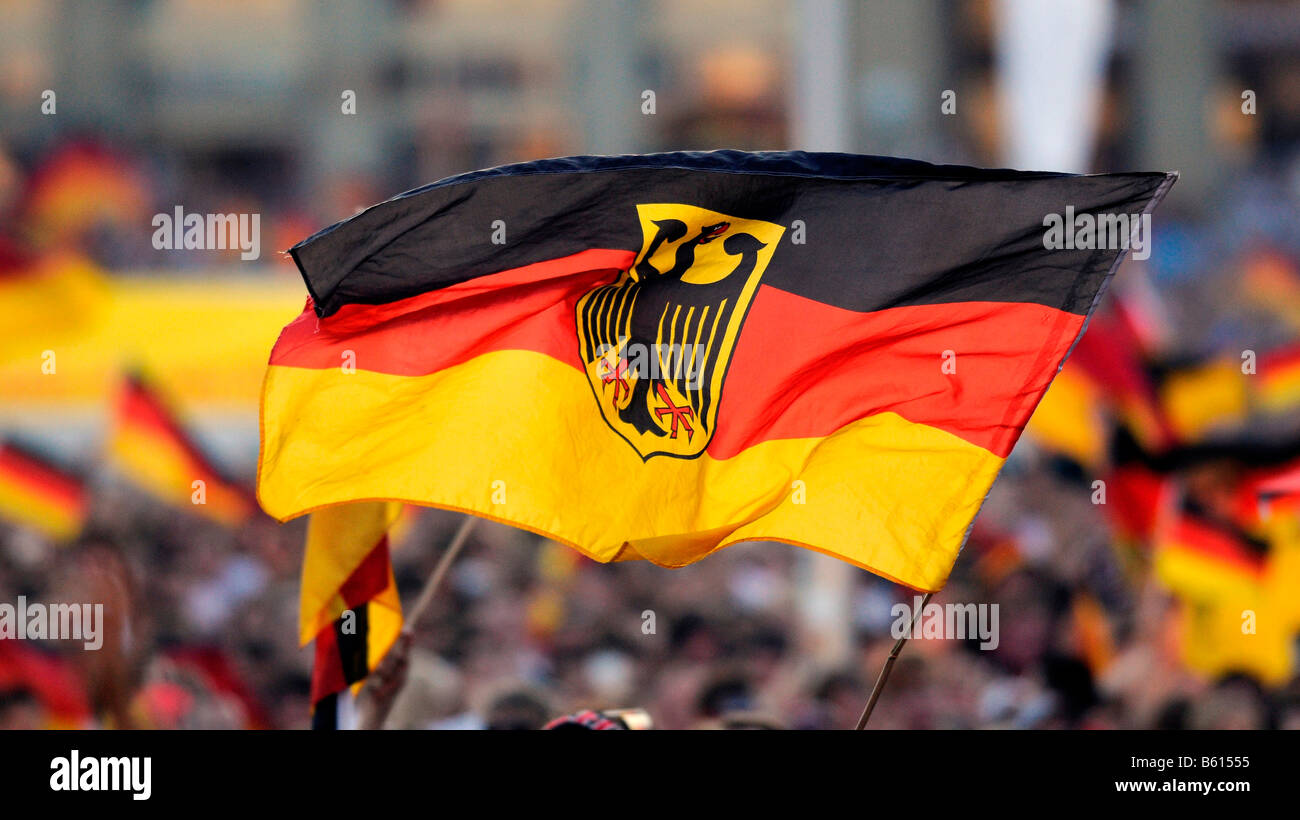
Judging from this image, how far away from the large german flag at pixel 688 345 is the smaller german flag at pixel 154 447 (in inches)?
149

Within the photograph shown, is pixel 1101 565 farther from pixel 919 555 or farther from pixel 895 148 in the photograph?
pixel 895 148

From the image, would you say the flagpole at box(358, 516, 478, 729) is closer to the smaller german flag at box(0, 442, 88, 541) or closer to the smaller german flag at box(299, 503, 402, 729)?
the smaller german flag at box(299, 503, 402, 729)

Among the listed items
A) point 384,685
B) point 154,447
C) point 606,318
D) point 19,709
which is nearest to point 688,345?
point 606,318

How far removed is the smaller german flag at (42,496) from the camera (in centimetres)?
719

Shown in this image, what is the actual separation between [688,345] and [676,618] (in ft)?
16.7

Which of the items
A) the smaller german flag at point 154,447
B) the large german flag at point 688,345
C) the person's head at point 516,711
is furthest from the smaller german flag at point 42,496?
the large german flag at point 688,345

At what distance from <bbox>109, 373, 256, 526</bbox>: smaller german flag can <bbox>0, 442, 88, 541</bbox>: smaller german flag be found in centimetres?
30

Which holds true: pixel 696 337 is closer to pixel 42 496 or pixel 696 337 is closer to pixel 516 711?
pixel 516 711

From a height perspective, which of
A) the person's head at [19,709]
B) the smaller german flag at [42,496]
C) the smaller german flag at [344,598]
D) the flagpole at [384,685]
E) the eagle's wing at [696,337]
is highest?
the eagle's wing at [696,337]

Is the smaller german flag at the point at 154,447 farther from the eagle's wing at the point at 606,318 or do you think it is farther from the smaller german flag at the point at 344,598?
the eagle's wing at the point at 606,318
